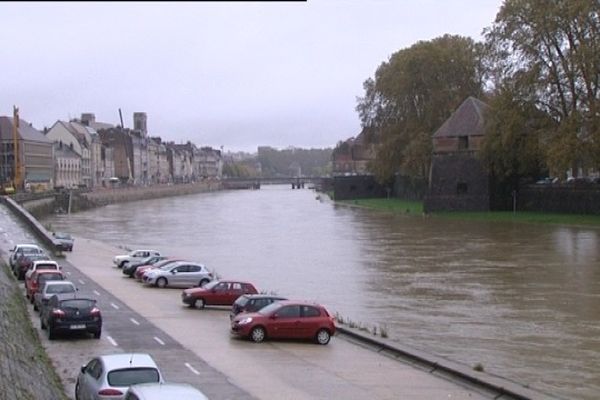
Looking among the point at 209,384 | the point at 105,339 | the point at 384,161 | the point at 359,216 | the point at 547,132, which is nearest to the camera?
the point at 209,384

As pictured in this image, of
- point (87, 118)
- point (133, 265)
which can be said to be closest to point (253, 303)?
point (133, 265)

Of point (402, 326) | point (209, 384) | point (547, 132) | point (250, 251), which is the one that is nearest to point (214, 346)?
point (209, 384)

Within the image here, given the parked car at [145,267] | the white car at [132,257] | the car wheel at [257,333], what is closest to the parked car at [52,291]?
the car wheel at [257,333]

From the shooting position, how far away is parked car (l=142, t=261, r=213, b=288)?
120 ft

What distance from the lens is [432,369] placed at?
20.4 m

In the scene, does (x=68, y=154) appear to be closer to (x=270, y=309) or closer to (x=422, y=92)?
(x=422, y=92)

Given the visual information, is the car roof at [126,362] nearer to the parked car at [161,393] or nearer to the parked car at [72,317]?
the parked car at [161,393]

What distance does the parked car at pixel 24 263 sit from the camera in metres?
36.1

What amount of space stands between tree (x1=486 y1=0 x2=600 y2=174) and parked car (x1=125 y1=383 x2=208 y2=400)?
55.6 m

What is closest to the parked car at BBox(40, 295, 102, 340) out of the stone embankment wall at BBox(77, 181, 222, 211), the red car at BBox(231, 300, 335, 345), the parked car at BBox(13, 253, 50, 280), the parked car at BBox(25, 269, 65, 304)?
the red car at BBox(231, 300, 335, 345)

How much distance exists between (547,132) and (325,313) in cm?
5090

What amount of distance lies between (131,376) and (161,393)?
2492 mm

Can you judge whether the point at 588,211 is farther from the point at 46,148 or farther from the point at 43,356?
the point at 46,148

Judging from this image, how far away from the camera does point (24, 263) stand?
36.6 metres
